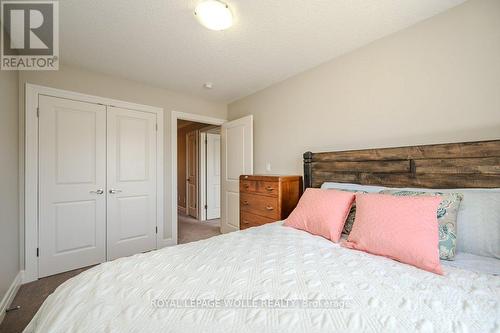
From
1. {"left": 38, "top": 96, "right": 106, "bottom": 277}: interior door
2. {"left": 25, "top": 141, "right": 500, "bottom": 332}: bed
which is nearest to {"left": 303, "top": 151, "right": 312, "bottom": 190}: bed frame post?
{"left": 25, "top": 141, "right": 500, "bottom": 332}: bed

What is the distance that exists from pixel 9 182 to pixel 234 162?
98.9 inches

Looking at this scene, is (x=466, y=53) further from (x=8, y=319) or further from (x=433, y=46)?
(x=8, y=319)

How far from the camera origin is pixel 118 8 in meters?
1.59

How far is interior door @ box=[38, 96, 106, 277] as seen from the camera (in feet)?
7.72

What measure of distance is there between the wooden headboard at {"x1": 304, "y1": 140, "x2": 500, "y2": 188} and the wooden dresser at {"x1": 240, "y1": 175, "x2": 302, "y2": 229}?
323 mm

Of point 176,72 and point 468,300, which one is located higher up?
point 176,72

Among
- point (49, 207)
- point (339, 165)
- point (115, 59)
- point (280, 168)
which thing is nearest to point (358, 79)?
point (339, 165)

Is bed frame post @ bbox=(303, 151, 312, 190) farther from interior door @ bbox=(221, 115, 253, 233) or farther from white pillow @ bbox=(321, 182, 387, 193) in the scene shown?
interior door @ bbox=(221, 115, 253, 233)

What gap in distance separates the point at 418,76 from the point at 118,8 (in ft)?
7.82

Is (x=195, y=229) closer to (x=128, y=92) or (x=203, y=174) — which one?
(x=203, y=174)

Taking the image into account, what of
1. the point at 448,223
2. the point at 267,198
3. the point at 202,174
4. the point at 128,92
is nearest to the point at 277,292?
the point at 448,223

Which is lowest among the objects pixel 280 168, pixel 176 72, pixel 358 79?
pixel 280 168

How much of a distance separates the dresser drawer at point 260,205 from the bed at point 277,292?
97 centimetres

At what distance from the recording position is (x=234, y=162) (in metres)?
3.57
